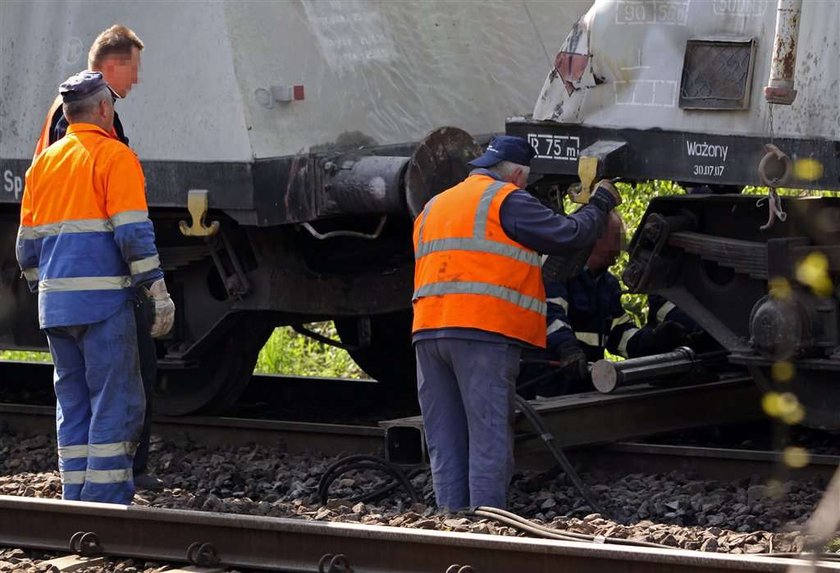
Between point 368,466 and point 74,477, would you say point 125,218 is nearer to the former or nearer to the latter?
point 74,477

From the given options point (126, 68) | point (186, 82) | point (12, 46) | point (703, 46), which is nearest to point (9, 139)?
point (12, 46)

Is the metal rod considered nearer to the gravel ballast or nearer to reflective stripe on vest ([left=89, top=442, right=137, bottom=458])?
the gravel ballast

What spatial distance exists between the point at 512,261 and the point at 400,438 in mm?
1113

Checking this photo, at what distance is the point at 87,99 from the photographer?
618 cm

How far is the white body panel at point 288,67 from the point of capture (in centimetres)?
751

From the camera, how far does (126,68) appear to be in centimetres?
664

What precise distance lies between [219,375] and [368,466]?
6.54 feet

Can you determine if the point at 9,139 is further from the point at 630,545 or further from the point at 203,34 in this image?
the point at 630,545

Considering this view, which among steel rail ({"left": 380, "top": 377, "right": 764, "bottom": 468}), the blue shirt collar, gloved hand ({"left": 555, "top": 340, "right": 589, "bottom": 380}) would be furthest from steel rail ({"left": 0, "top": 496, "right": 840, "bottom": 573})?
gloved hand ({"left": 555, "top": 340, "right": 589, "bottom": 380})

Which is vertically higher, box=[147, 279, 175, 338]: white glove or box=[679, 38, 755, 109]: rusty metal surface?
box=[679, 38, 755, 109]: rusty metal surface

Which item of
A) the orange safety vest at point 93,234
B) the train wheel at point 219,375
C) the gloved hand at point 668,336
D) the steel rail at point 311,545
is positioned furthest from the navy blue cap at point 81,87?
the gloved hand at point 668,336

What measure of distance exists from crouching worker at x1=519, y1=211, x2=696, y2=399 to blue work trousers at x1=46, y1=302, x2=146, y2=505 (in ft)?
7.26

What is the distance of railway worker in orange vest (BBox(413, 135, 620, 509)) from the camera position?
591 cm

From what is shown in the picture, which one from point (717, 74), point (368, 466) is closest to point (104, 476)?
point (368, 466)
